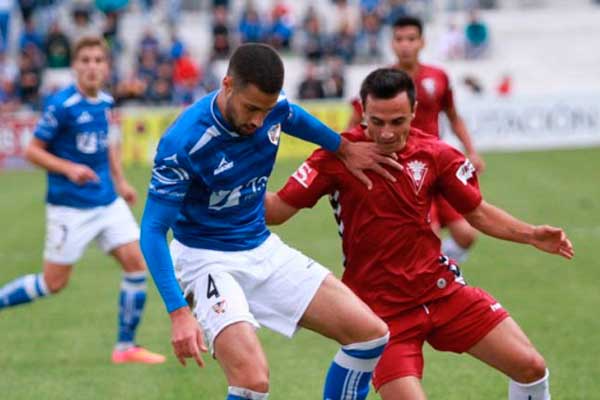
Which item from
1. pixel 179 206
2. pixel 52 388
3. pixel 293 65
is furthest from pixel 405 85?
pixel 293 65

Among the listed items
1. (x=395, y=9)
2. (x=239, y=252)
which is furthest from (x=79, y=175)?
(x=395, y=9)

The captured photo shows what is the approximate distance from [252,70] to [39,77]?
74.7ft

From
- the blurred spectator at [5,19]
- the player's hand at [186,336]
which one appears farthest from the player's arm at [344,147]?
the blurred spectator at [5,19]

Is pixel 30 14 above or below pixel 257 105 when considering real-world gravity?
below

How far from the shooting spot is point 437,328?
19.3 feet

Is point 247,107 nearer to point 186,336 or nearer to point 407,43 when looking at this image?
point 186,336

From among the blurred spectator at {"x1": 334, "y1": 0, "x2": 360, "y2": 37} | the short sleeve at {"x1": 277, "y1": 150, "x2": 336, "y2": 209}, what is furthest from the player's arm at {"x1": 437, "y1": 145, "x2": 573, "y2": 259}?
the blurred spectator at {"x1": 334, "y1": 0, "x2": 360, "y2": 37}

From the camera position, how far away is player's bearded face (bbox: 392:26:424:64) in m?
9.05

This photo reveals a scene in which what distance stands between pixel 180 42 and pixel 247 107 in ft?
78.5

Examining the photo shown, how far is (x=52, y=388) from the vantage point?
7879mm

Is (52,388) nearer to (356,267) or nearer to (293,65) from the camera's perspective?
(356,267)

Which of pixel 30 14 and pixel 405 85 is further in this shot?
pixel 30 14

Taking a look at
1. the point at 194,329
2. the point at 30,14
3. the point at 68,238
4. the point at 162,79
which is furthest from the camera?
the point at 30,14

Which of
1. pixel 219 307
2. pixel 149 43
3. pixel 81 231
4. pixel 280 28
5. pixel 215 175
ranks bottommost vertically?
pixel 280 28
